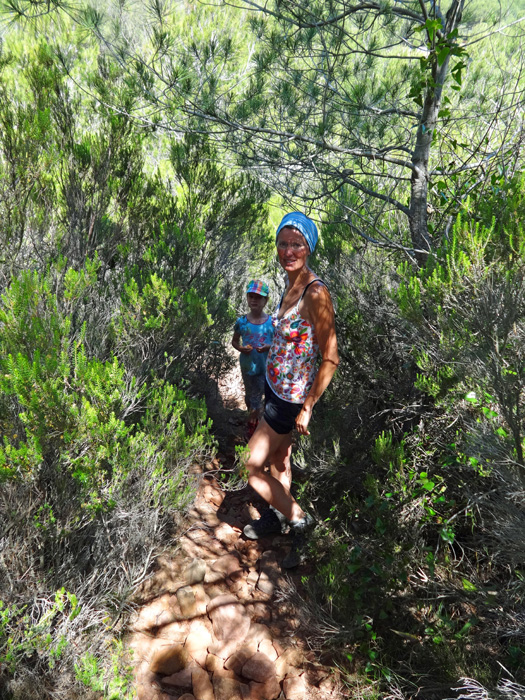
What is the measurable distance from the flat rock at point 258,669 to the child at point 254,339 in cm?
177

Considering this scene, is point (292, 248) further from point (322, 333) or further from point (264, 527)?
point (264, 527)

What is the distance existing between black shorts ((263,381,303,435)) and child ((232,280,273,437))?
959 mm

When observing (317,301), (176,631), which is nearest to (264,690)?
(176,631)

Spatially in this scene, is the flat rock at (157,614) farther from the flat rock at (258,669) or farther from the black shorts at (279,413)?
the black shorts at (279,413)

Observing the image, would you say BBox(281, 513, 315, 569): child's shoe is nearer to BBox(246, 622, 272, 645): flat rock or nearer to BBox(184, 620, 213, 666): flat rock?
BBox(246, 622, 272, 645): flat rock

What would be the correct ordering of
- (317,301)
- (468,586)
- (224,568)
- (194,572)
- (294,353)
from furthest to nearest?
(224,568)
(194,572)
(294,353)
(317,301)
(468,586)

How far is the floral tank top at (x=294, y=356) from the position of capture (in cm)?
219

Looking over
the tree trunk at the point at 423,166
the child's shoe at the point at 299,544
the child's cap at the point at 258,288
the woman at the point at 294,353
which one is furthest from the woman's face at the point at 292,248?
the child's shoe at the point at 299,544

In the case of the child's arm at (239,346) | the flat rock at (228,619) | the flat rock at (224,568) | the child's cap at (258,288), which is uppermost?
the child's cap at (258,288)

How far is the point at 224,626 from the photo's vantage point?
Answer: 6.98ft

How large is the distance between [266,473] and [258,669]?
3.04 feet

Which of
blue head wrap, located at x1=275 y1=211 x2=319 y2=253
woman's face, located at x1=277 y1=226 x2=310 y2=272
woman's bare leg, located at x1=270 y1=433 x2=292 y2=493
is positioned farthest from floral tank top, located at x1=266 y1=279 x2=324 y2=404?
woman's bare leg, located at x1=270 y1=433 x2=292 y2=493

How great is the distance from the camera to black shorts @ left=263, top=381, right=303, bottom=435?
228 centimetres

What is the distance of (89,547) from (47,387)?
3.22 feet
